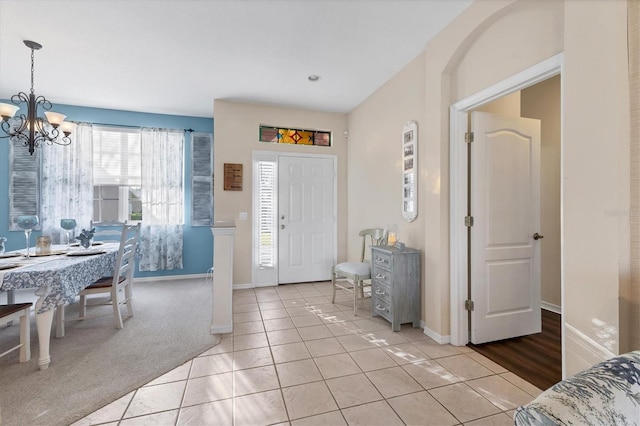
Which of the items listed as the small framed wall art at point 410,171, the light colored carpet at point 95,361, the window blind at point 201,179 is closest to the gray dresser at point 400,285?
the small framed wall art at point 410,171

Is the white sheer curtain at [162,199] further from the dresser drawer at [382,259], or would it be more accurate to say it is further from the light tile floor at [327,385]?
the dresser drawer at [382,259]

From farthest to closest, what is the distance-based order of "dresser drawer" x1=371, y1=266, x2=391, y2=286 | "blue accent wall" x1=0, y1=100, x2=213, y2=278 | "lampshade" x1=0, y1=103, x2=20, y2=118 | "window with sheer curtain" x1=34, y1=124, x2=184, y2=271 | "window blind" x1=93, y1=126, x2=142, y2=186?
"window blind" x1=93, y1=126, x2=142, y2=186
"window with sheer curtain" x1=34, y1=124, x2=184, y2=271
"blue accent wall" x1=0, y1=100, x2=213, y2=278
"dresser drawer" x1=371, y1=266, x2=391, y2=286
"lampshade" x1=0, y1=103, x2=20, y2=118

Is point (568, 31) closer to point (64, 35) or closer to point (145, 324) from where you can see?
point (64, 35)

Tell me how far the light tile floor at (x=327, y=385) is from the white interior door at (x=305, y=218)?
175 cm

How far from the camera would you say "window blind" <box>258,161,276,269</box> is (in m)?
4.56

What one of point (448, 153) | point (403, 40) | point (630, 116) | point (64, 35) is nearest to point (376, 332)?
point (448, 153)

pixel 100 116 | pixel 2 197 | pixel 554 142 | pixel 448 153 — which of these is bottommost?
pixel 2 197

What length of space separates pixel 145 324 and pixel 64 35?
292 centimetres

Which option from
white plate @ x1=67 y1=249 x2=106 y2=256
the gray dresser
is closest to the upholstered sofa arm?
the gray dresser

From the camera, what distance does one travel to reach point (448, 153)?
2.68m

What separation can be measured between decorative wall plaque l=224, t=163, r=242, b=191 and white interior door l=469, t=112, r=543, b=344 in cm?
318

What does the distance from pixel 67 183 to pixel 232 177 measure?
257 cm

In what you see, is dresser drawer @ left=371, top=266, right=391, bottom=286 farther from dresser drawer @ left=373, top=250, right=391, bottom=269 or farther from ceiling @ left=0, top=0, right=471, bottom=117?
ceiling @ left=0, top=0, right=471, bottom=117

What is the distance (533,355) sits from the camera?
8.00 ft
